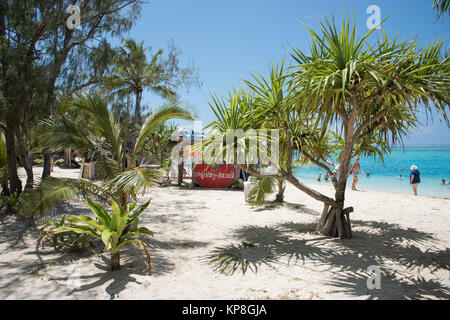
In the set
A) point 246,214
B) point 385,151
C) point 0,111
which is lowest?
point 246,214

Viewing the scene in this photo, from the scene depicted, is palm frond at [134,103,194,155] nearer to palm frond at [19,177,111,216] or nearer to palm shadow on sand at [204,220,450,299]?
palm frond at [19,177,111,216]

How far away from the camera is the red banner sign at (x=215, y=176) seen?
14180 mm

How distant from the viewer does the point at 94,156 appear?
497cm

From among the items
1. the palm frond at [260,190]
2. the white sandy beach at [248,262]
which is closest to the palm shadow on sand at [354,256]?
the white sandy beach at [248,262]

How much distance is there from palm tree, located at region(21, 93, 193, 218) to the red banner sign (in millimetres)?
8834

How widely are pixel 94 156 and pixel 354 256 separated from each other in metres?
4.64

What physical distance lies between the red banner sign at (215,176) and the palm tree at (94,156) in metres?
8.83

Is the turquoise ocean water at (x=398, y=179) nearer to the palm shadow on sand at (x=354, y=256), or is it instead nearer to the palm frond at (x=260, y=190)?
the palm shadow on sand at (x=354, y=256)

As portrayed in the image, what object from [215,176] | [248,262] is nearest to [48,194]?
[248,262]

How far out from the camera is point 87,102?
4797mm

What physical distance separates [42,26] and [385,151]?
8.05 metres

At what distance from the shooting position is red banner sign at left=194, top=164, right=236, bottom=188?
46.5ft
